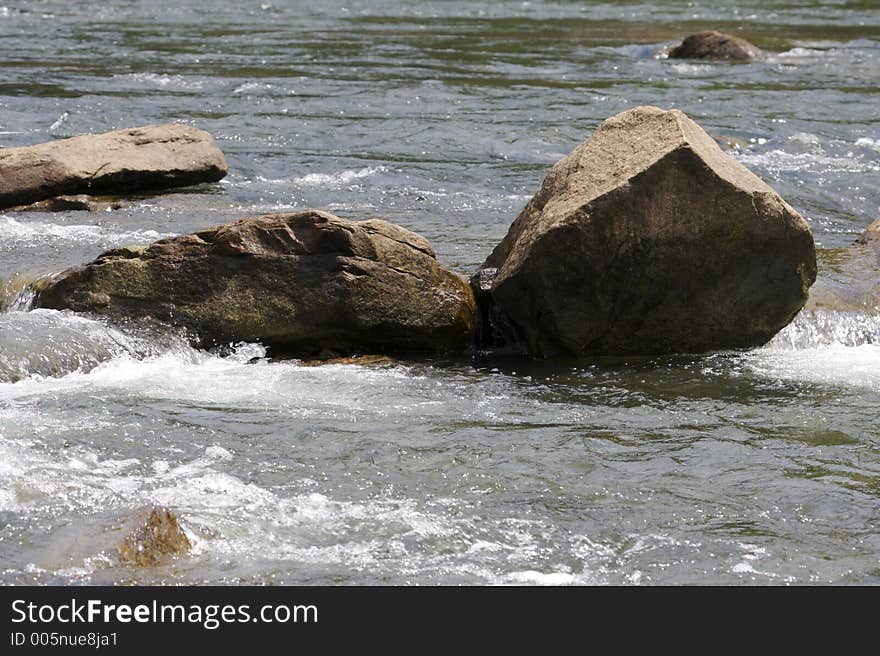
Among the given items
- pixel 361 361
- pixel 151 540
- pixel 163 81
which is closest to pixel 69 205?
pixel 361 361

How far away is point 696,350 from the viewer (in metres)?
8.44

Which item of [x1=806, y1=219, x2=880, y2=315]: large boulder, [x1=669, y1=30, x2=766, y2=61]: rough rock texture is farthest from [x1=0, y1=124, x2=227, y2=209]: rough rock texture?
[x1=669, y1=30, x2=766, y2=61]: rough rock texture

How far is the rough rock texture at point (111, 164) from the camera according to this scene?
37.8ft

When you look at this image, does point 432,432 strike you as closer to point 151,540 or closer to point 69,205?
point 151,540

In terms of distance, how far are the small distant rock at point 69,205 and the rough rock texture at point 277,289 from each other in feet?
10.9

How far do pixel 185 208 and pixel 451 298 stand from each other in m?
3.98

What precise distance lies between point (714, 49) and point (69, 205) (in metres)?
14.0

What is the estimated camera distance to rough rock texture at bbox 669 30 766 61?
2294cm

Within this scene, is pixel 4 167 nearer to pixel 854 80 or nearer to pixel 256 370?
pixel 256 370

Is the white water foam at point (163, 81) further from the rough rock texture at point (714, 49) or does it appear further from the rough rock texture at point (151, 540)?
the rough rock texture at point (151, 540)

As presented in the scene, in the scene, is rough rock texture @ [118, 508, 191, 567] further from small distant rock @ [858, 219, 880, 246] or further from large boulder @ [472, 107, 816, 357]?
small distant rock @ [858, 219, 880, 246]
